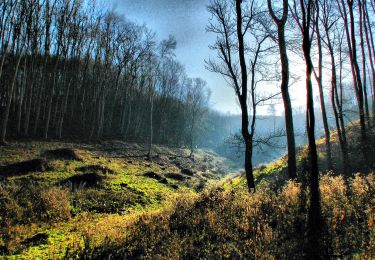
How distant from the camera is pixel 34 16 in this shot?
74.0 feet

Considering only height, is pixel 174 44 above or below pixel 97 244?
above

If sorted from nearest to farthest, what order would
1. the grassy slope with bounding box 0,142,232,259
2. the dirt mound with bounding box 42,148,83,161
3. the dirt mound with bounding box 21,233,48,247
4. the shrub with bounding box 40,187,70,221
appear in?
1. the grassy slope with bounding box 0,142,232,259
2. the dirt mound with bounding box 21,233,48,247
3. the shrub with bounding box 40,187,70,221
4. the dirt mound with bounding box 42,148,83,161

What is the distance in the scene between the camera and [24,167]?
13.9 meters

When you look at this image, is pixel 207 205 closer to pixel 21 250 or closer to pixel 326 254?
pixel 326 254

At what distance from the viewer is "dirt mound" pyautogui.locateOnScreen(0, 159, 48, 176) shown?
13.3m

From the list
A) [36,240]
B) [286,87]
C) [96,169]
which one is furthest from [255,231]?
[96,169]

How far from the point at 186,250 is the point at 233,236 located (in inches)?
41.0

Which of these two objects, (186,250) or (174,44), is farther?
(174,44)

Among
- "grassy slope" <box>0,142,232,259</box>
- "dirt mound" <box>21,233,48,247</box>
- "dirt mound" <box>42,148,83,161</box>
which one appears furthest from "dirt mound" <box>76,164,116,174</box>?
"dirt mound" <box>21,233,48,247</box>

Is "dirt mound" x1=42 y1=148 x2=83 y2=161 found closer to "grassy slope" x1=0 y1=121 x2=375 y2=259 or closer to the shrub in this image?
"grassy slope" x1=0 y1=121 x2=375 y2=259

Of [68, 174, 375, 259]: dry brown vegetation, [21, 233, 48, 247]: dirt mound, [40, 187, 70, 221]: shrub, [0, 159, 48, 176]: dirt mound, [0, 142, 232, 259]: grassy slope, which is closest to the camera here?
[68, 174, 375, 259]: dry brown vegetation

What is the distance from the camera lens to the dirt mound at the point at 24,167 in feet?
43.5

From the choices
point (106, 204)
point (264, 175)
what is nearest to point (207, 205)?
point (106, 204)

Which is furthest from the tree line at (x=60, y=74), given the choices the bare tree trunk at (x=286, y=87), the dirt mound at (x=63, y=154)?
the bare tree trunk at (x=286, y=87)
